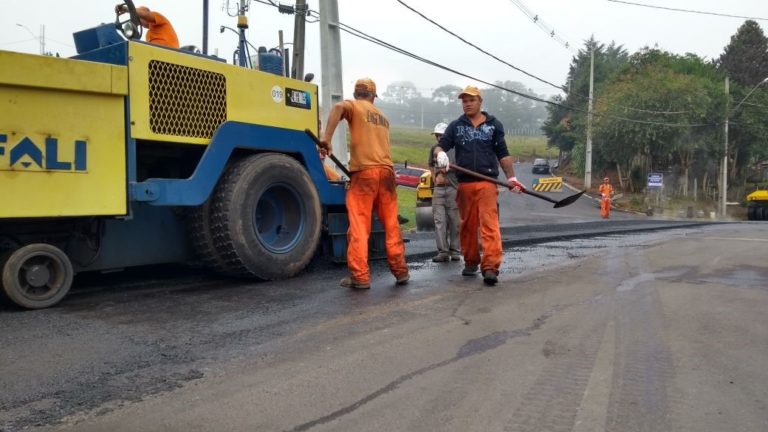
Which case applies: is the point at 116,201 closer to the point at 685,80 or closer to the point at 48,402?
the point at 48,402

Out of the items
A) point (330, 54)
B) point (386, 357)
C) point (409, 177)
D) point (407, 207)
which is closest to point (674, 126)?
point (409, 177)

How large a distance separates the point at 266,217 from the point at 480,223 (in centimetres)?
197

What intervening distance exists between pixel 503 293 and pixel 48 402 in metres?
3.49

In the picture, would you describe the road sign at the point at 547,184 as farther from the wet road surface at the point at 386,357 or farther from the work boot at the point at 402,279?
the work boot at the point at 402,279

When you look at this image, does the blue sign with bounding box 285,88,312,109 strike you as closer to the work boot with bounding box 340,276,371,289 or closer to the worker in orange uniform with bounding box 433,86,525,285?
the worker in orange uniform with bounding box 433,86,525,285

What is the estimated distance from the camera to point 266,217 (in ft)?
19.5

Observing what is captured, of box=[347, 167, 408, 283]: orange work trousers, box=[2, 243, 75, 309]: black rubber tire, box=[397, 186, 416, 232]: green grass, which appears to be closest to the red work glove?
box=[347, 167, 408, 283]: orange work trousers

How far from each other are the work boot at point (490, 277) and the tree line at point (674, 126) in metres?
27.6

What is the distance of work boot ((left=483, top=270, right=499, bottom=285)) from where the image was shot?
5660 mm

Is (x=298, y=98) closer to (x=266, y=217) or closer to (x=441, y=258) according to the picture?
(x=266, y=217)

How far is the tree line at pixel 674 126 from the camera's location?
38062 mm

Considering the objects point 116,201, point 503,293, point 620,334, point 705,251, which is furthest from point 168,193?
point 705,251

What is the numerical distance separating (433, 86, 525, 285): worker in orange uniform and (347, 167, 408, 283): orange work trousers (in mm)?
594

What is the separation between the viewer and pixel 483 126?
627 centimetres
